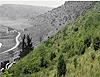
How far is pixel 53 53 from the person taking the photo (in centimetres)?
2627

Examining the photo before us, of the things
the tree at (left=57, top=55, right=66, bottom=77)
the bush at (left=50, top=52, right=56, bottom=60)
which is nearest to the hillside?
the bush at (left=50, top=52, right=56, bottom=60)

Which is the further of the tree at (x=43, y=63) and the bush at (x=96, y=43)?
the tree at (x=43, y=63)

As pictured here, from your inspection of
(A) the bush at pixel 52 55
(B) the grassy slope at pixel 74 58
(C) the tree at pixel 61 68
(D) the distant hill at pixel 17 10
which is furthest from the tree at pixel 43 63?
(D) the distant hill at pixel 17 10

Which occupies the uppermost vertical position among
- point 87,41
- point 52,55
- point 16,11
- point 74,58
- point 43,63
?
point 87,41

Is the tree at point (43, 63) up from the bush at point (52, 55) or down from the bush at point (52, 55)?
down

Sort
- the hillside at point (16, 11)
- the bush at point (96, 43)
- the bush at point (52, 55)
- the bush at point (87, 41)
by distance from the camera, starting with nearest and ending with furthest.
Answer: the bush at point (96, 43), the bush at point (87, 41), the bush at point (52, 55), the hillside at point (16, 11)

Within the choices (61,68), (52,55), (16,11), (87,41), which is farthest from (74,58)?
(16,11)

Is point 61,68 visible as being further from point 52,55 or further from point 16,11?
point 16,11

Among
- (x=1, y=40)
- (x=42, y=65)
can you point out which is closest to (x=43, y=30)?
(x=1, y=40)

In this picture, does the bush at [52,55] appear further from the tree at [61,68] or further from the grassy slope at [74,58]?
the tree at [61,68]

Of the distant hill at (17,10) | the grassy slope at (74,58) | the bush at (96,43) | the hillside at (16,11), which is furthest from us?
the distant hill at (17,10)

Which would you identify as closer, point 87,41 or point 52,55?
point 87,41

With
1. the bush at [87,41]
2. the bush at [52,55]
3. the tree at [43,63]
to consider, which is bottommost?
the tree at [43,63]

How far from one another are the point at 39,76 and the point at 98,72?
6.06 meters
